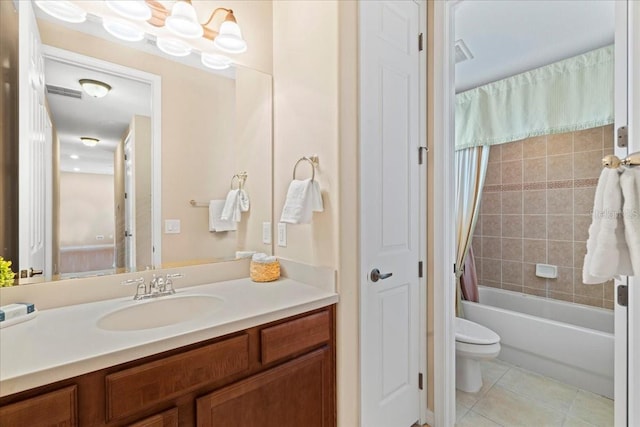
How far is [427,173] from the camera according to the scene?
1.63m

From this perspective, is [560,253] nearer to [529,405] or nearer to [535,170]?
[535,170]

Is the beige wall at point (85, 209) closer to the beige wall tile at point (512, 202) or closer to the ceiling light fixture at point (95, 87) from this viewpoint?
the ceiling light fixture at point (95, 87)

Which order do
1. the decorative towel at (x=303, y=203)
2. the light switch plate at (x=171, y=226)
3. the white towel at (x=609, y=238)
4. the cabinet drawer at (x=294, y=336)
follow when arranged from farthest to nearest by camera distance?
1. the light switch plate at (x=171, y=226)
2. the decorative towel at (x=303, y=203)
3. the cabinet drawer at (x=294, y=336)
4. the white towel at (x=609, y=238)

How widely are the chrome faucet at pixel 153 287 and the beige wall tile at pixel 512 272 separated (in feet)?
10.2

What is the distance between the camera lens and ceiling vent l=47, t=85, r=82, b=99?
1.17 meters

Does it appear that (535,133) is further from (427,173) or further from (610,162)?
(610,162)

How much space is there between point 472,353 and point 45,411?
2107mm

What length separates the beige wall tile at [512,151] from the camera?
2.88m

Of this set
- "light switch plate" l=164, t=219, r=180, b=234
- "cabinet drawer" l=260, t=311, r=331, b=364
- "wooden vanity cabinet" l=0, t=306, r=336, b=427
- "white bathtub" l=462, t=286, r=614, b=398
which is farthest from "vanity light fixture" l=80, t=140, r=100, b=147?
"white bathtub" l=462, t=286, r=614, b=398

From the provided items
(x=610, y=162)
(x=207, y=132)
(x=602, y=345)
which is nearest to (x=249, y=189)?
(x=207, y=132)

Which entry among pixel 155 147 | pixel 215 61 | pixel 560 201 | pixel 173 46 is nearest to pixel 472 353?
pixel 560 201

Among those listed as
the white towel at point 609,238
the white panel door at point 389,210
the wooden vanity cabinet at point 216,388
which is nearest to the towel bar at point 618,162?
the white towel at point 609,238

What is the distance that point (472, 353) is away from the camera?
6.17 ft

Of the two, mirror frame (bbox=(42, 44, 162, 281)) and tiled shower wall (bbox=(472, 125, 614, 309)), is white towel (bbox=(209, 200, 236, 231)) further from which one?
tiled shower wall (bbox=(472, 125, 614, 309))
